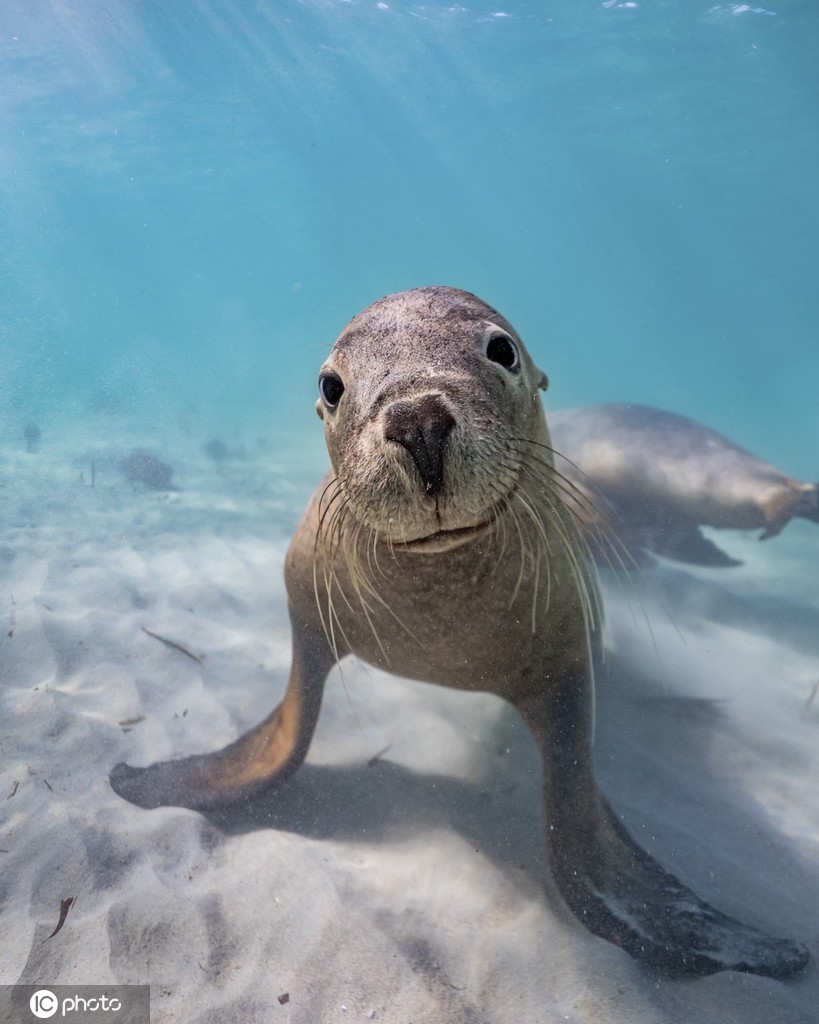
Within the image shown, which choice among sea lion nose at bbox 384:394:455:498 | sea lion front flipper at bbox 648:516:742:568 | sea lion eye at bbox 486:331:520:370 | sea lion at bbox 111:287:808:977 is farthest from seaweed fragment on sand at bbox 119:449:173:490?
sea lion nose at bbox 384:394:455:498

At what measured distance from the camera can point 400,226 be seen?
85.2 m

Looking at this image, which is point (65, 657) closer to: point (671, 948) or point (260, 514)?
point (671, 948)

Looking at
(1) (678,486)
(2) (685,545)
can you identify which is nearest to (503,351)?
(1) (678,486)

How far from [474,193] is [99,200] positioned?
34.9 meters

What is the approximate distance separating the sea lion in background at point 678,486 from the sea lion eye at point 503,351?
3.26m

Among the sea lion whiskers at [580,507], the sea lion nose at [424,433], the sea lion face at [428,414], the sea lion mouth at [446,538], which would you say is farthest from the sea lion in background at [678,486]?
the sea lion nose at [424,433]

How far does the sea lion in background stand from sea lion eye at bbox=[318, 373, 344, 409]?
3456mm

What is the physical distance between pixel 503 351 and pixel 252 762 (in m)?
2.01

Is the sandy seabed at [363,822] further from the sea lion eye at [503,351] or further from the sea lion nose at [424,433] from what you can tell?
the sea lion eye at [503,351]

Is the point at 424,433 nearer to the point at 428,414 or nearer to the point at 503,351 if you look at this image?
the point at 428,414

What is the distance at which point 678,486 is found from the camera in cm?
562

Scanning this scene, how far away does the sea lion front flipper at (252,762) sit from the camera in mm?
2627

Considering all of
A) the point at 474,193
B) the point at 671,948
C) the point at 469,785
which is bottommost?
the point at 474,193

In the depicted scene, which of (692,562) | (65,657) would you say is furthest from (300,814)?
(692,562)
